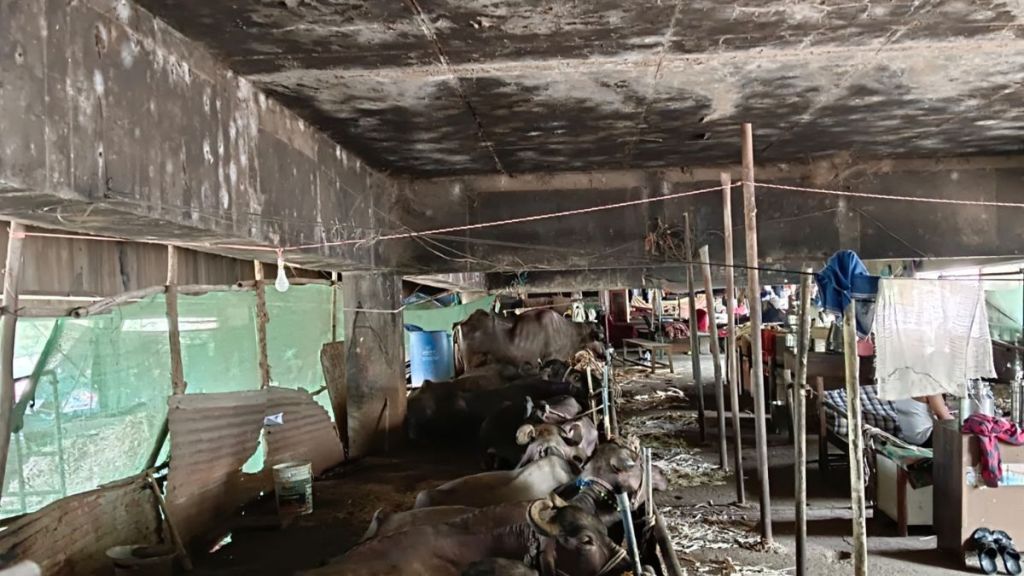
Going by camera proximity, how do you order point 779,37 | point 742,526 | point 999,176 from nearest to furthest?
point 779,37 < point 742,526 < point 999,176

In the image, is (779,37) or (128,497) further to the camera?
(128,497)

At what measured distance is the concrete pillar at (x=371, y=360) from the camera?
7.30 meters

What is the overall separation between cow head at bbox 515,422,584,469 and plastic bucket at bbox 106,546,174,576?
2.42m

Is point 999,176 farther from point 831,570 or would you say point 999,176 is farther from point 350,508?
point 350,508

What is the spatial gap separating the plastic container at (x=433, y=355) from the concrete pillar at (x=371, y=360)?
10.4 feet

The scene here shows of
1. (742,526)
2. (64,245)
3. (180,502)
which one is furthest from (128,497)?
(742,526)

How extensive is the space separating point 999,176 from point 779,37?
196 inches

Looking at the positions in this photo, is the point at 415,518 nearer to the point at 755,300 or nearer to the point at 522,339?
the point at 755,300

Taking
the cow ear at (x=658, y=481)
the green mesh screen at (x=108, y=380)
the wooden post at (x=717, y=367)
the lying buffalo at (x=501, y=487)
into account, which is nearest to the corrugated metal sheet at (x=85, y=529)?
the green mesh screen at (x=108, y=380)

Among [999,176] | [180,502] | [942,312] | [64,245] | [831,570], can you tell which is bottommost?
[831,570]

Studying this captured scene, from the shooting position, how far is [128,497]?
4.10 metres

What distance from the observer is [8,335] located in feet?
10.5

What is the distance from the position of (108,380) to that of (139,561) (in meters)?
1.07

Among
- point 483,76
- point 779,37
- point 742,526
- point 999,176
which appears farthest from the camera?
point 999,176
